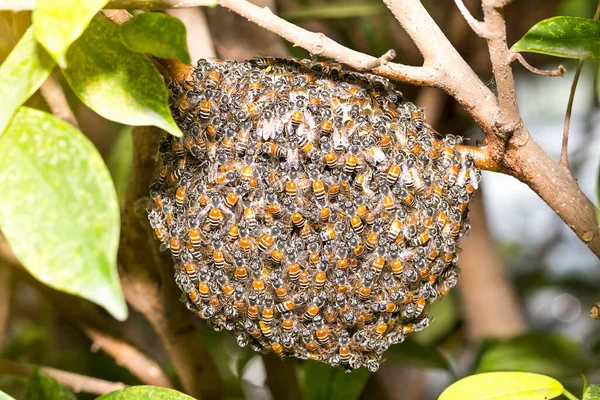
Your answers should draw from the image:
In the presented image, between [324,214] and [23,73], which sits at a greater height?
[23,73]

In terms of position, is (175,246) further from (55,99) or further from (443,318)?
(443,318)

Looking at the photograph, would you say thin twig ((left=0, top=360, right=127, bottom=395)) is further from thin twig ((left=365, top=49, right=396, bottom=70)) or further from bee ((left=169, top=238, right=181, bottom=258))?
thin twig ((left=365, top=49, right=396, bottom=70))

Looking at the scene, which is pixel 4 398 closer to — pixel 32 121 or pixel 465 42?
pixel 32 121

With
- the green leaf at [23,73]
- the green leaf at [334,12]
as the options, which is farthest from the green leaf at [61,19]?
the green leaf at [334,12]

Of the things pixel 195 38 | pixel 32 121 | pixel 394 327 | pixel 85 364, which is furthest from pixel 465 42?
pixel 32 121

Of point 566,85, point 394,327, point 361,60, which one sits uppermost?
point 361,60

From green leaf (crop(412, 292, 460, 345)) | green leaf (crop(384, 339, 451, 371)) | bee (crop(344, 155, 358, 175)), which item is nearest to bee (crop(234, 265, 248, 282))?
bee (crop(344, 155, 358, 175))

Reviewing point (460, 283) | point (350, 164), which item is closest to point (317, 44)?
point (350, 164)

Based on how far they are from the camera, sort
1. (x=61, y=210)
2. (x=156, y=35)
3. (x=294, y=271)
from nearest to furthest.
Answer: (x=61, y=210)
(x=156, y=35)
(x=294, y=271)
